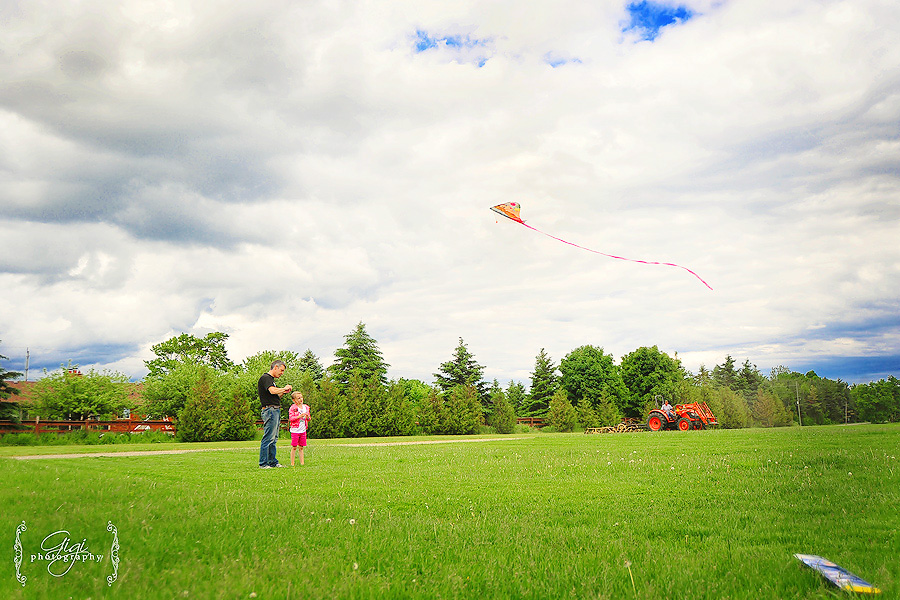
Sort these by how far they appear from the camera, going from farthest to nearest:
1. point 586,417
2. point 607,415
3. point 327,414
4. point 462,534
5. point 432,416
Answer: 1. point 607,415
2. point 586,417
3. point 432,416
4. point 327,414
5. point 462,534

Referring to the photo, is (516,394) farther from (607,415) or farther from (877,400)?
(877,400)

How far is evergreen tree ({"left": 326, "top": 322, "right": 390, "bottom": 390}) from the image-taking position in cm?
5428

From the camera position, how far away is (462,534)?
4.91 m

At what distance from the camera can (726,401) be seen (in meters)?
52.8

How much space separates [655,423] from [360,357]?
30.1 meters

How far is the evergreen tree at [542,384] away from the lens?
A: 6475 centimetres

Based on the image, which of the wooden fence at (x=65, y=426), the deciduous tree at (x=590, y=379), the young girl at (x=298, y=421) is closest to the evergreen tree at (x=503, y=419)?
the deciduous tree at (x=590, y=379)

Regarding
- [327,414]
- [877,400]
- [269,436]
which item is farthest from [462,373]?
[877,400]

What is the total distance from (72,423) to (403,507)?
1159 inches

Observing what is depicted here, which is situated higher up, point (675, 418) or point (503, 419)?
point (675, 418)

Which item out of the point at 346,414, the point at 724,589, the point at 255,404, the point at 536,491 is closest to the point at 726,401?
the point at 346,414

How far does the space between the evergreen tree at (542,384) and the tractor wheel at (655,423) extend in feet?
97.1

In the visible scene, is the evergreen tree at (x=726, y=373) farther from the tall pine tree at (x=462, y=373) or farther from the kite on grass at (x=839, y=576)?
the kite on grass at (x=839, y=576)

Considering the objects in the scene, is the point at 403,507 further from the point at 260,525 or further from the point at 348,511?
the point at 260,525
